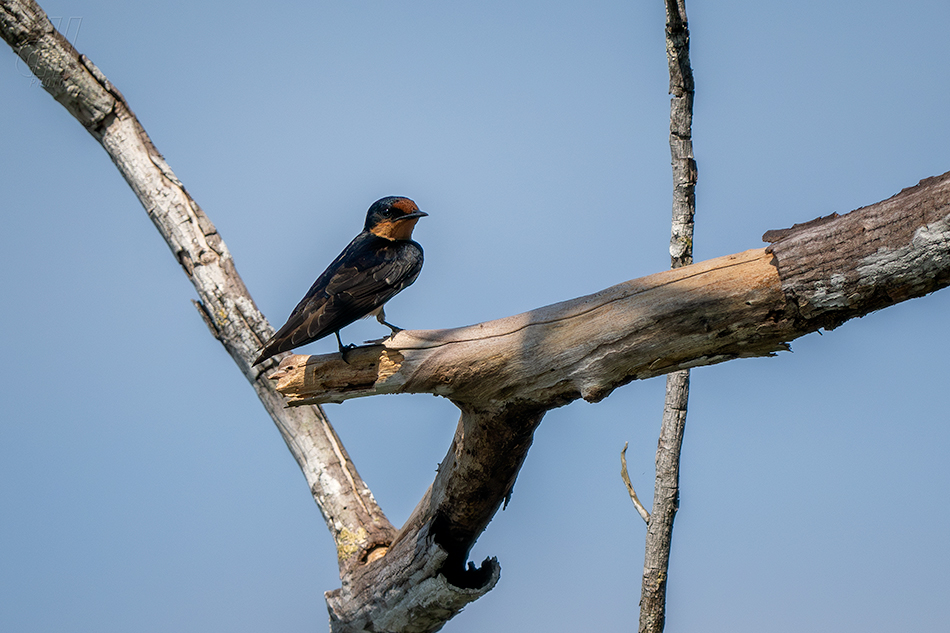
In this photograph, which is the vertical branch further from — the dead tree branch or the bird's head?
the bird's head

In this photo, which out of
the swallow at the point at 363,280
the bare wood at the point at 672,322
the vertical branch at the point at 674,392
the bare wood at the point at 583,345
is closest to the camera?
the bare wood at the point at 672,322

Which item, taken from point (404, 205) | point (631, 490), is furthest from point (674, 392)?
point (404, 205)

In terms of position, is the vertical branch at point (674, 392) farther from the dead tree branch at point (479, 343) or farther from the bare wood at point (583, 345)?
the bare wood at point (583, 345)

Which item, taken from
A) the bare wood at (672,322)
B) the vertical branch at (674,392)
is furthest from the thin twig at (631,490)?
the bare wood at (672,322)

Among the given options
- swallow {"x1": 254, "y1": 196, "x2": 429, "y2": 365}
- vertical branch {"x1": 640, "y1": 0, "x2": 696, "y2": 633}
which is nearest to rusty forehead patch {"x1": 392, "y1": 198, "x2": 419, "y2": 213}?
swallow {"x1": 254, "y1": 196, "x2": 429, "y2": 365}

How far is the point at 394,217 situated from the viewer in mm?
4207

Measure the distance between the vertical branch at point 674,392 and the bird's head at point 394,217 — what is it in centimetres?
144

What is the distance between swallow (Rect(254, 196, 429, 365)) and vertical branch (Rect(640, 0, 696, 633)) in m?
1.46

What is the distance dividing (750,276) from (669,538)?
2.10 metres

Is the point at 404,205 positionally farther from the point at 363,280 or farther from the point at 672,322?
the point at 672,322

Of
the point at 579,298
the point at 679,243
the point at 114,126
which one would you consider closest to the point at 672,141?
the point at 679,243

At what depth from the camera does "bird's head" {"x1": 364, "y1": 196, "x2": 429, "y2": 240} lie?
4172 mm

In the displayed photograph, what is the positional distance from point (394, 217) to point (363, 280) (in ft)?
2.33

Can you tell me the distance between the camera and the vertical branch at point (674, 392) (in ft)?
13.0
